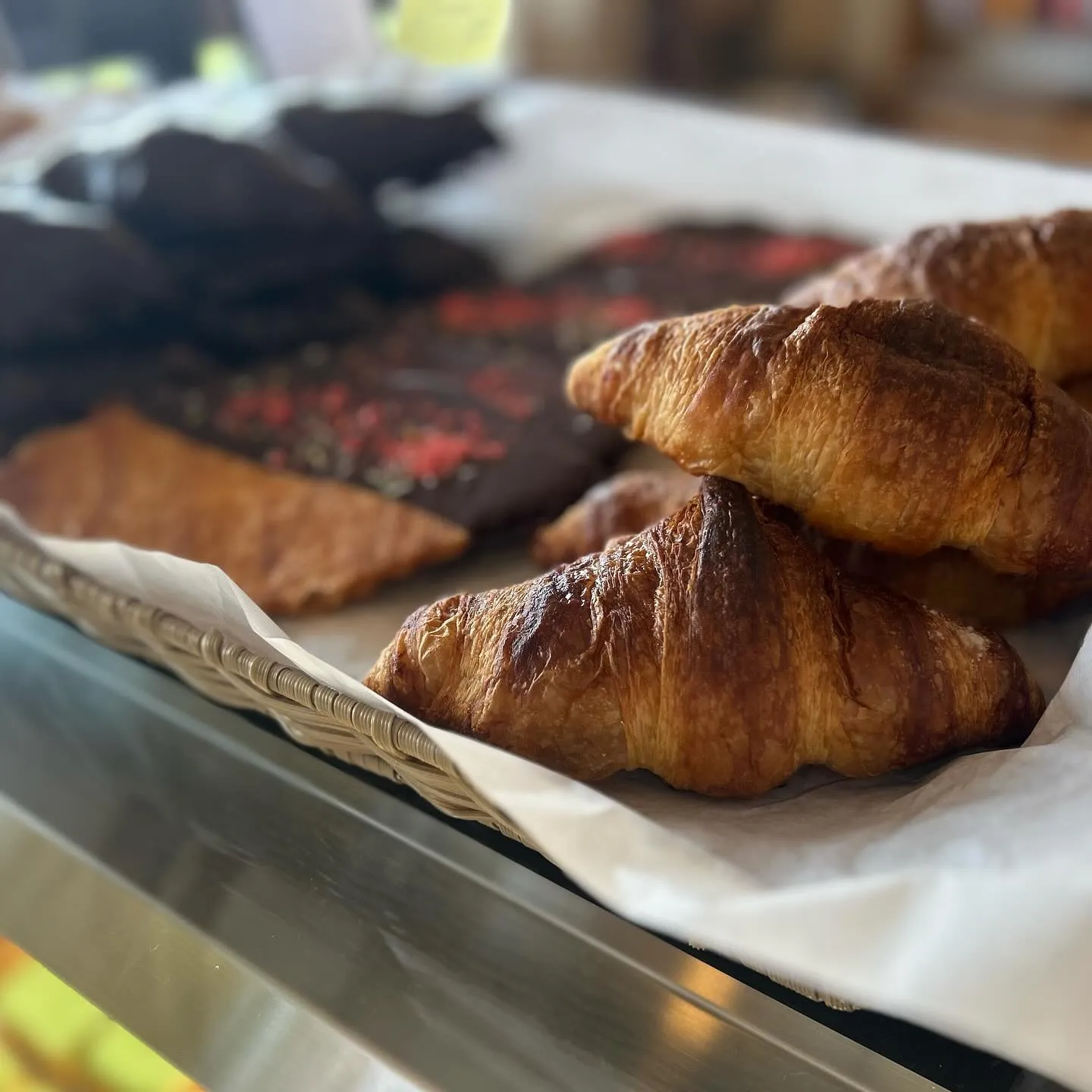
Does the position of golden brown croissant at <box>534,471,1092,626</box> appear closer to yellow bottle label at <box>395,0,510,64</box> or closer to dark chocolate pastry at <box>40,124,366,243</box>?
dark chocolate pastry at <box>40,124,366,243</box>

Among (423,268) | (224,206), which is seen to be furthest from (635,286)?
(224,206)

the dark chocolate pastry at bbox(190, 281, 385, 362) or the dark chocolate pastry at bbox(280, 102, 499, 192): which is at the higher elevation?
the dark chocolate pastry at bbox(280, 102, 499, 192)

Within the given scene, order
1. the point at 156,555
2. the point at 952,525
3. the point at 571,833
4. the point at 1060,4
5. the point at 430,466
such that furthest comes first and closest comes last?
the point at 1060,4 < the point at 430,466 < the point at 156,555 < the point at 952,525 < the point at 571,833

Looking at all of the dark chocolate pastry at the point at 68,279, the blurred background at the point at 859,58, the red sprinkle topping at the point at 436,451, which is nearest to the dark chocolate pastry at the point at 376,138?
the dark chocolate pastry at the point at 68,279

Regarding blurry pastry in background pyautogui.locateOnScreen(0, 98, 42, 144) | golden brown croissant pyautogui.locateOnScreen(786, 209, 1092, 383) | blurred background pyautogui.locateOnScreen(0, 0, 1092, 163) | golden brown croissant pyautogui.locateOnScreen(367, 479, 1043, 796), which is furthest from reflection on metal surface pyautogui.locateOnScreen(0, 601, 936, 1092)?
blurred background pyautogui.locateOnScreen(0, 0, 1092, 163)

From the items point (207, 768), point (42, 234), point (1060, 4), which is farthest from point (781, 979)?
point (1060, 4)

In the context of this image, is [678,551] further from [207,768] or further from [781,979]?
[207,768]

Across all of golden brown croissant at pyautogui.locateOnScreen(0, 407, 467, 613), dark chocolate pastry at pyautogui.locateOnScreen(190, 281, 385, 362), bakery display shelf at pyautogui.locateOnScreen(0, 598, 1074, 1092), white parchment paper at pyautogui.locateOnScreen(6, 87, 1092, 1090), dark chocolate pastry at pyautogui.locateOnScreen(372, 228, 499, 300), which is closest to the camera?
white parchment paper at pyautogui.locateOnScreen(6, 87, 1092, 1090)
